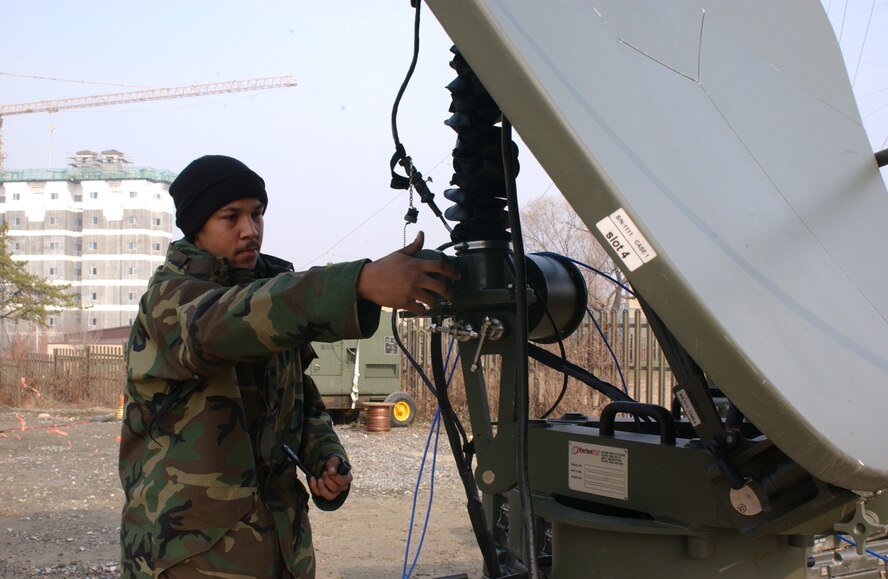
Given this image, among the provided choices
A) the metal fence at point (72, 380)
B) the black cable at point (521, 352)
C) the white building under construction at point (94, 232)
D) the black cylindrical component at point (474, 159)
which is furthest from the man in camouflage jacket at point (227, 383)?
the white building under construction at point (94, 232)

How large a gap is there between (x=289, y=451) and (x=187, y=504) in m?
0.28

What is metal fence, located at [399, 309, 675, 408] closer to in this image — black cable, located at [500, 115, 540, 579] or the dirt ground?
the dirt ground

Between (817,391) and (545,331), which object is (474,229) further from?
(817,391)

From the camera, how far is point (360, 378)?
13.1 metres

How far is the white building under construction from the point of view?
6438 cm

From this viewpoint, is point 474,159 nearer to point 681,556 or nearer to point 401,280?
point 401,280

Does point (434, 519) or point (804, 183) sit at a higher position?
point (804, 183)

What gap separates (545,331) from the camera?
1.83 m

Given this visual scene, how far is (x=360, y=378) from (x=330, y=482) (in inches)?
442

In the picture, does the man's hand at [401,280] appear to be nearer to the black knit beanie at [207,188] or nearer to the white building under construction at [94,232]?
the black knit beanie at [207,188]

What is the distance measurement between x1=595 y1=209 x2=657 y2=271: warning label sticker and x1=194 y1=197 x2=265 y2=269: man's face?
1143 millimetres

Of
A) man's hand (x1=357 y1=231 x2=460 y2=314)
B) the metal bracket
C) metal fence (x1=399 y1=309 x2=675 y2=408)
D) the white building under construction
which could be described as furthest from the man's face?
the white building under construction

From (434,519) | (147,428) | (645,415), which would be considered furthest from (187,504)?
(434,519)

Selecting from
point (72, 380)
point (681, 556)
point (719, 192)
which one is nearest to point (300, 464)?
point (681, 556)
